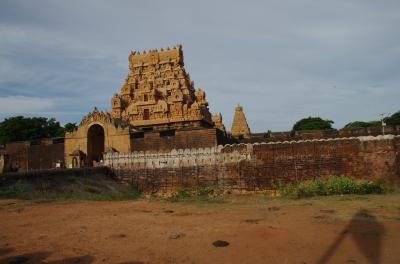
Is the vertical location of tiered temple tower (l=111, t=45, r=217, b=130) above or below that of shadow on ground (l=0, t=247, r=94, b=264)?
above

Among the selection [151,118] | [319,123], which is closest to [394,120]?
[319,123]

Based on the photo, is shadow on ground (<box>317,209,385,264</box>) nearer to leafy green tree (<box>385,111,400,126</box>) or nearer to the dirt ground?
the dirt ground

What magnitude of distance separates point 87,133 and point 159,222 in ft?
55.1

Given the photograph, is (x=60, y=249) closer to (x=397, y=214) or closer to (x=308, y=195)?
(x=397, y=214)

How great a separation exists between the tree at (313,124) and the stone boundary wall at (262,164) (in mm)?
36685

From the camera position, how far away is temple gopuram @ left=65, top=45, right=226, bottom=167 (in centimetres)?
2333

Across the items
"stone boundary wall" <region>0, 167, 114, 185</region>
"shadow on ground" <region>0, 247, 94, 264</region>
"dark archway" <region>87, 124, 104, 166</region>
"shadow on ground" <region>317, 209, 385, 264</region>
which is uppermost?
"dark archway" <region>87, 124, 104, 166</region>

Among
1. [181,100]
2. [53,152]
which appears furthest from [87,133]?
[181,100]

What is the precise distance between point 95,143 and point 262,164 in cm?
1433

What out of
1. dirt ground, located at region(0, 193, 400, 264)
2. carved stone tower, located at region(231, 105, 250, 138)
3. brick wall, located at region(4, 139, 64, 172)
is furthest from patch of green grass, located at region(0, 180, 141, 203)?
carved stone tower, located at region(231, 105, 250, 138)

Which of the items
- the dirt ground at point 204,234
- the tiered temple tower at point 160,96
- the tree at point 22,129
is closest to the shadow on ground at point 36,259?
the dirt ground at point 204,234

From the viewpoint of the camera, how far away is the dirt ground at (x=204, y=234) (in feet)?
23.4

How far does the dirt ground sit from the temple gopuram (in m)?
10.3

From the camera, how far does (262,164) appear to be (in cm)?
1923
